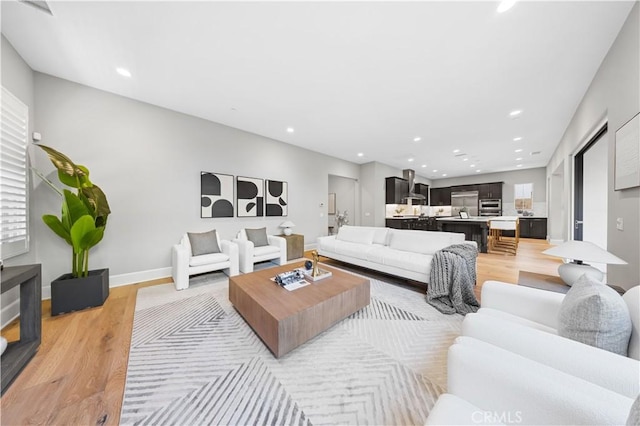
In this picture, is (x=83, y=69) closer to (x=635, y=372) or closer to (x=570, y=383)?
(x=570, y=383)

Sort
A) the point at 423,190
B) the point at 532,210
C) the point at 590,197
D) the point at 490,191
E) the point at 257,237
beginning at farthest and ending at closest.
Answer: the point at 423,190
the point at 490,191
the point at 532,210
the point at 257,237
the point at 590,197

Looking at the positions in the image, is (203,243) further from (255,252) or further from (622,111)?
(622,111)

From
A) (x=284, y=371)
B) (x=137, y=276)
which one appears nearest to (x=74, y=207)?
(x=137, y=276)

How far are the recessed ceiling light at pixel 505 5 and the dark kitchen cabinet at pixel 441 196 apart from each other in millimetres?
9734

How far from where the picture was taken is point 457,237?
129 inches

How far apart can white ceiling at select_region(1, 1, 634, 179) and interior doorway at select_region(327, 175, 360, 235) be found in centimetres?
377

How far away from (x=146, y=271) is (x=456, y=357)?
4214 mm

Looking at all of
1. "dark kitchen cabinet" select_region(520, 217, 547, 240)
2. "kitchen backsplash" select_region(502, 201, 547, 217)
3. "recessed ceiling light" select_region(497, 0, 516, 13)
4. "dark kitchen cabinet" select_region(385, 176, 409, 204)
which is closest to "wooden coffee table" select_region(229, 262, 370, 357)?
"recessed ceiling light" select_region(497, 0, 516, 13)

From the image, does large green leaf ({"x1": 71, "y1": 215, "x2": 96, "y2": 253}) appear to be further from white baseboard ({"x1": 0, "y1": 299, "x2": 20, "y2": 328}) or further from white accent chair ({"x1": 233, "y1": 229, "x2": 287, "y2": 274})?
white accent chair ({"x1": 233, "y1": 229, "x2": 287, "y2": 274})

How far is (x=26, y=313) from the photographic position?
1764 millimetres

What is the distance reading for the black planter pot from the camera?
2340 millimetres

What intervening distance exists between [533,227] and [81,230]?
12.0 m

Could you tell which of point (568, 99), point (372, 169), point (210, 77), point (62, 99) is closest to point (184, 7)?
point (210, 77)

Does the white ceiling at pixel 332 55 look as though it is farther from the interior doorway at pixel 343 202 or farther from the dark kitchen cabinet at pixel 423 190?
the dark kitchen cabinet at pixel 423 190
